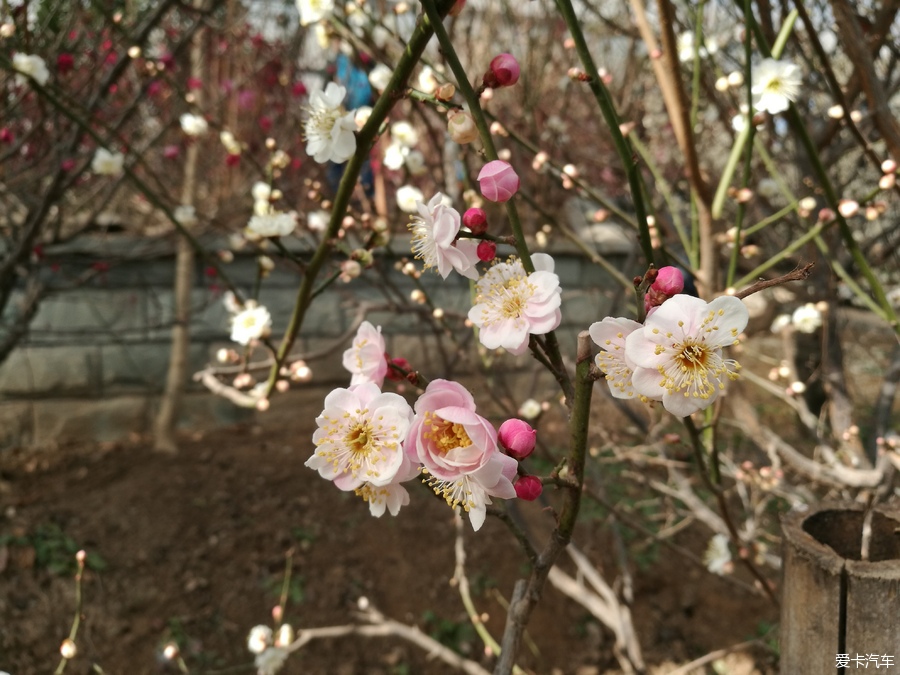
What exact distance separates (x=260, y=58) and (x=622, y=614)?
13.9 ft

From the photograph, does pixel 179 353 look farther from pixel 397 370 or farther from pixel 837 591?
pixel 837 591

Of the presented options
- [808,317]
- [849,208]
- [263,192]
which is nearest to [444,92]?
[849,208]

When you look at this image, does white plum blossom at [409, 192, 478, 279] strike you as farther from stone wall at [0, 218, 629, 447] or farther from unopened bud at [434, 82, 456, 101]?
stone wall at [0, 218, 629, 447]

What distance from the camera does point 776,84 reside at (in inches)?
54.7

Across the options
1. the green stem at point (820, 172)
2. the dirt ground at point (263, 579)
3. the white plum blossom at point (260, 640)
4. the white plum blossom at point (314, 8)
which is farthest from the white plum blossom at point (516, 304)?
the dirt ground at point (263, 579)

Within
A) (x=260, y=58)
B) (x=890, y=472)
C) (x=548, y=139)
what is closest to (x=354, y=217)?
(x=890, y=472)

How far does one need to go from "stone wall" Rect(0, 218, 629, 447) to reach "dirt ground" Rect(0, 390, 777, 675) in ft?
1.47

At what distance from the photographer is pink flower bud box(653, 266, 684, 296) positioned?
1.94 ft

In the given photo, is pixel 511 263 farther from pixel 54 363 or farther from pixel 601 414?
pixel 54 363

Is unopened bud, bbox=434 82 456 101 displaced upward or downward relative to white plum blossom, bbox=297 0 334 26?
downward

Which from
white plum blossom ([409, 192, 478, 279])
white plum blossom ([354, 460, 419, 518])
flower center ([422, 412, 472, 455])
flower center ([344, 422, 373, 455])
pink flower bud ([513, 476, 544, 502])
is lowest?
white plum blossom ([354, 460, 419, 518])

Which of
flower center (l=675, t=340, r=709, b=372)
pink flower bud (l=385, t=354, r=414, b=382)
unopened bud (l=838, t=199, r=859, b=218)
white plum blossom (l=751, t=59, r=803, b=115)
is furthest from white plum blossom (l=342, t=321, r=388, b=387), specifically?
unopened bud (l=838, t=199, r=859, b=218)

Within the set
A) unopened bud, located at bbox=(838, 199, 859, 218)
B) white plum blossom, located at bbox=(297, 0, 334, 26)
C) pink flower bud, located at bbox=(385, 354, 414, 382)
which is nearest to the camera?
pink flower bud, located at bbox=(385, 354, 414, 382)

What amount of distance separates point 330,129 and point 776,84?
956mm
